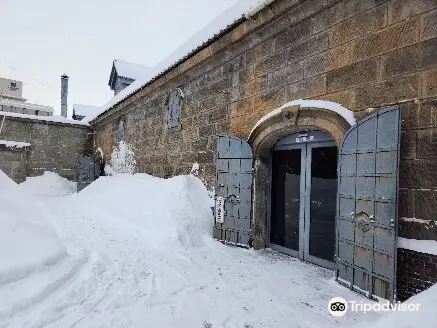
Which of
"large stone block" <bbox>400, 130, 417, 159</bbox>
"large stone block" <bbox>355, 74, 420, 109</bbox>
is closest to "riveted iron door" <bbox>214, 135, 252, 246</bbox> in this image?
"large stone block" <bbox>355, 74, 420, 109</bbox>

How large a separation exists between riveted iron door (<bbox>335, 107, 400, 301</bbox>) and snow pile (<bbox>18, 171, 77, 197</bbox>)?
12.8 meters

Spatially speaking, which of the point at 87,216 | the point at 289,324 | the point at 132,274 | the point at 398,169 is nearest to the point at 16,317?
the point at 132,274

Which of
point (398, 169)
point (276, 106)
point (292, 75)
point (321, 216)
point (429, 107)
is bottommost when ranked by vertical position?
point (321, 216)

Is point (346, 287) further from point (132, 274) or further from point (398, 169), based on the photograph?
point (132, 274)

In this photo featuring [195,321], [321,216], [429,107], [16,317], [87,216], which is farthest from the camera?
[87,216]

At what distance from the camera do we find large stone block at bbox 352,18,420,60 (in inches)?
119

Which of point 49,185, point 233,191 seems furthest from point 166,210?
point 49,185

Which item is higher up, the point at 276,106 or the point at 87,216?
the point at 276,106

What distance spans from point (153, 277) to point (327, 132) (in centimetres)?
315

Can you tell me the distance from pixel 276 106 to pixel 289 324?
322 cm

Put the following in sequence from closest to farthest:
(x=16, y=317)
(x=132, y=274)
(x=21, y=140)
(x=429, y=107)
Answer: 1. (x=16, y=317)
2. (x=429, y=107)
3. (x=132, y=274)
4. (x=21, y=140)

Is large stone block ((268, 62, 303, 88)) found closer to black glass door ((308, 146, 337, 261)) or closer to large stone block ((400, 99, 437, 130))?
black glass door ((308, 146, 337, 261))

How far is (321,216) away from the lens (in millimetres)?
4422

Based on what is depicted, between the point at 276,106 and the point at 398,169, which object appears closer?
the point at 398,169
